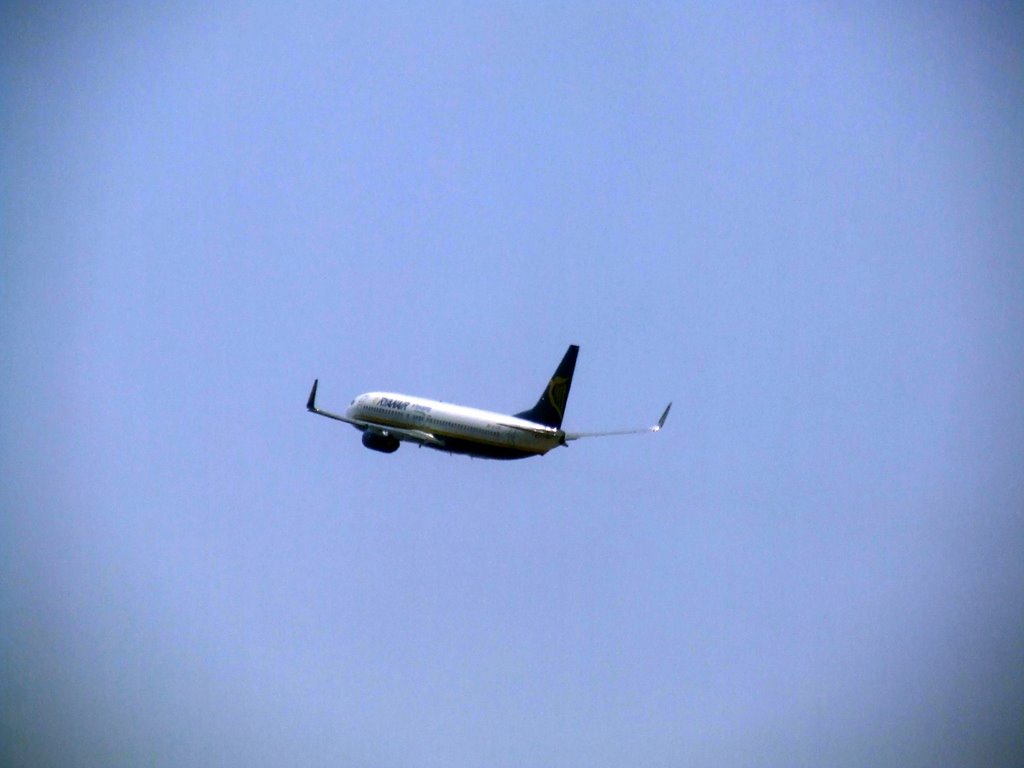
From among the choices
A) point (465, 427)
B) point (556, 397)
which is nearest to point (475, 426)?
point (465, 427)

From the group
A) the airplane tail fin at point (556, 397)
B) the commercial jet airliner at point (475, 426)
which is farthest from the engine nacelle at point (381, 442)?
the airplane tail fin at point (556, 397)

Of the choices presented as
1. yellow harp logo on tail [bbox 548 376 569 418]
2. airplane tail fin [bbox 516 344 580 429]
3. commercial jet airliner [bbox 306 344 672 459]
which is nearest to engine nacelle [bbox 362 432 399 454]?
commercial jet airliner [bbox 306 344 672 459]

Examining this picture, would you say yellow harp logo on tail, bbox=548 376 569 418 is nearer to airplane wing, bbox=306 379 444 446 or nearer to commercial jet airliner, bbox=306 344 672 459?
commercial jet airliner, bbox=306 344 672 459

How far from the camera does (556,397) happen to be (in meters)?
109

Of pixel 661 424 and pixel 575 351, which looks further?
pixel 575 351

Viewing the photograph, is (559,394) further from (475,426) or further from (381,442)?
(381,442)

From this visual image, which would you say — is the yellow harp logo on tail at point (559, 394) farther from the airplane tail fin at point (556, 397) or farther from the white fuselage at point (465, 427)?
the white fuselage at point (465, 427)

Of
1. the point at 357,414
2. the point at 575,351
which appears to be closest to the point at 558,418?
the point at 575,351

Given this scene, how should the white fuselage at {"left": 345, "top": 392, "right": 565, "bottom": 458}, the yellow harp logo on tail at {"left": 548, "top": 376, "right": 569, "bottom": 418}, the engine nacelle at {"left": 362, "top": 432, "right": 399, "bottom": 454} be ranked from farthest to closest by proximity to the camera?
1. the yellow harp logo on tail at {"left": 548, "top": 376, "right": 569, "bottom": 418}
2. the engine nacelle at {"left": 362, "top": 432, "right": 399, "bottom": 454}
3. the white fuselage at {"left": 345, "top": 392, "right": 565, "bottom": 458}

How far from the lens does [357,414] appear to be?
399 ft

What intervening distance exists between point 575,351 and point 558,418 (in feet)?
21.4

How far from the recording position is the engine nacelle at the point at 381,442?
10838 cm

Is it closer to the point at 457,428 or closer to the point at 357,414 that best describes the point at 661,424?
the point at 457,428

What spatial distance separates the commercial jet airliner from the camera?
10294 centimetres
